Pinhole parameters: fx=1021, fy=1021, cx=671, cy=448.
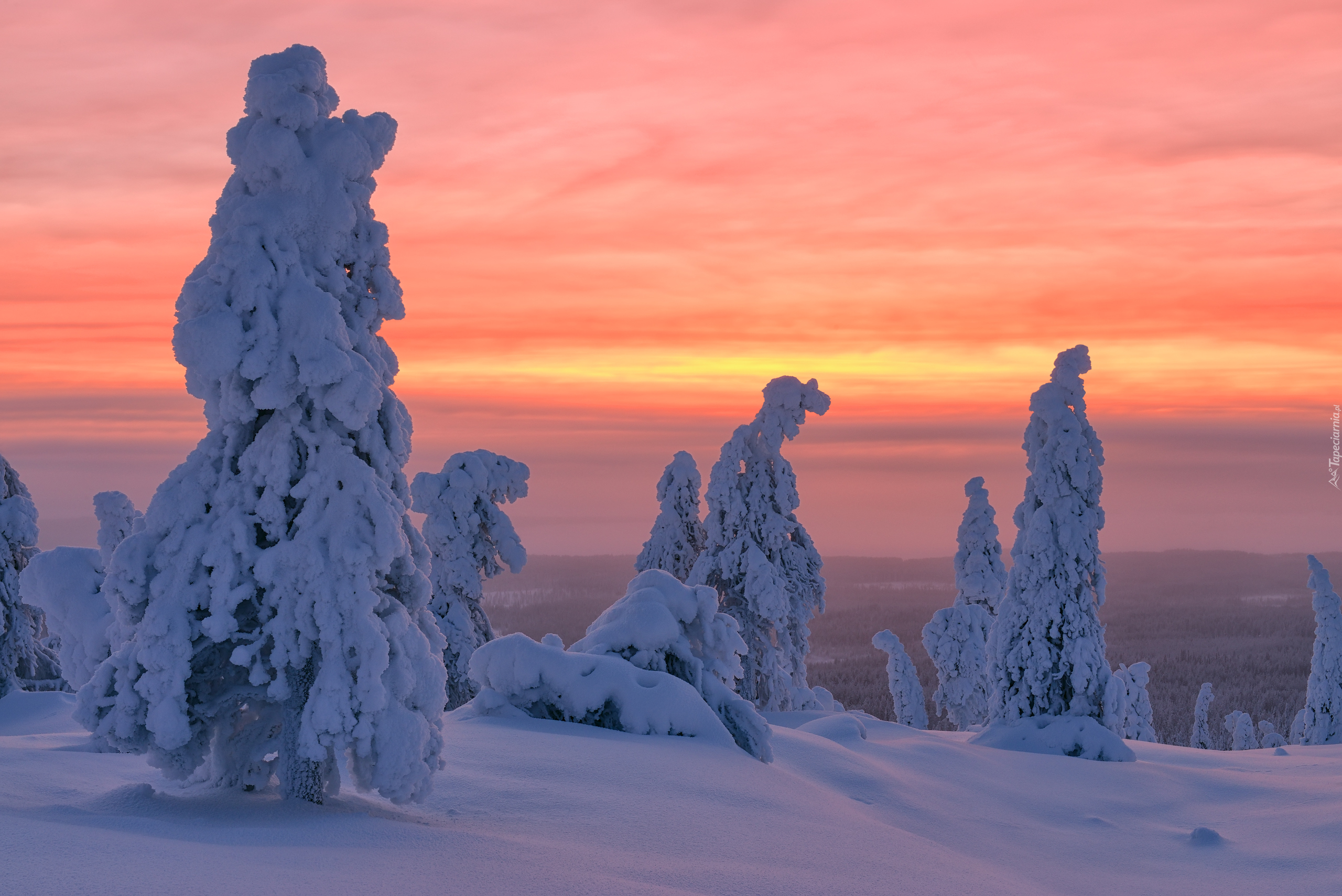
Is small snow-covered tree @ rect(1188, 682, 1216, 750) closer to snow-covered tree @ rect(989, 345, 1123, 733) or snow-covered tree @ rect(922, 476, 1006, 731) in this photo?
snow-covered tree @ rect(922, 476, 1006, 731)

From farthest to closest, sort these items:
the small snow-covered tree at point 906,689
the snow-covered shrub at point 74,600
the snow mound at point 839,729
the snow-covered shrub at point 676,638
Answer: the small snow-covered tree at point 906,689 < the snow mound at point 839,729 < the snow-covered shrub at point 74,600 < the snow-covered shrub at point 676,638

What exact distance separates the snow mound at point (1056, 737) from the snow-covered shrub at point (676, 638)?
37.4 feet

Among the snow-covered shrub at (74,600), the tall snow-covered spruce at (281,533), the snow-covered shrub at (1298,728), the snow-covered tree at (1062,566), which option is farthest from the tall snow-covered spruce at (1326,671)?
the snow-covered shrub at (74,600)

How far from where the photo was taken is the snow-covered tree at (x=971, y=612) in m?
46.5

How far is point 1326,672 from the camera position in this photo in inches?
1697

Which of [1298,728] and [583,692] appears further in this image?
[1298,728]

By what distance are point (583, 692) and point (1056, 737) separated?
1719 cm

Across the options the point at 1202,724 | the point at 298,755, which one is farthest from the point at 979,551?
the point at 298,755

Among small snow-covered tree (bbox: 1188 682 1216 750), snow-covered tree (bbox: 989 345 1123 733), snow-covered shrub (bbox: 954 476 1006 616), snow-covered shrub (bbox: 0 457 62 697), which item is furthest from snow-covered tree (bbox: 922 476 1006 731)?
snow-covered shrub (bbox: 0 457 62 697)

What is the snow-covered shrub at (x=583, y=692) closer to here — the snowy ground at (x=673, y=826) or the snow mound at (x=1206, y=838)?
the snowy ground at (x=673, y=826)

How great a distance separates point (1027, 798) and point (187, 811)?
13810 millimetres

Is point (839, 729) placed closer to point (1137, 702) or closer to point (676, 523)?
point (676, 523)

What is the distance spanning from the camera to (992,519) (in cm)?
4653

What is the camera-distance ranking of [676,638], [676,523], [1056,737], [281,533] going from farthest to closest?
[676,523] → [1056,737] → [676,638] → [281,533]
